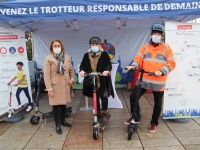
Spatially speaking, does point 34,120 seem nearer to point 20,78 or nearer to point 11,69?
point 20,78

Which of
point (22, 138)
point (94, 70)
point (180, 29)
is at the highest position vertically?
point (180, 29)

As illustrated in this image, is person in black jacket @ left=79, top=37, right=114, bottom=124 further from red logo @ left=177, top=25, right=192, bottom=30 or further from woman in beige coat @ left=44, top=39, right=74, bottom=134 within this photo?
red logo @ left=177, top=25, right=192, bottom=30

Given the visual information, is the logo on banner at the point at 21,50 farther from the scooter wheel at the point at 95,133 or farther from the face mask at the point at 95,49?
the scooter wheel at the point at 95,133

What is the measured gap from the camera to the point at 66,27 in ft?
25.2

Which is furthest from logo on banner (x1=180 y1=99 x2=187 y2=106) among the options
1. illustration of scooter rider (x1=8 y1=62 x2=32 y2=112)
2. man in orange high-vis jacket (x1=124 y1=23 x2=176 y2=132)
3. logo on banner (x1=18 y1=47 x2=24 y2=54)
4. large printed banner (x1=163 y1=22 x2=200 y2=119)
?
logo on banner (x1=18 y1=47 x2=24 y2=54)

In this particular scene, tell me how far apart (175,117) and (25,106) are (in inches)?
130

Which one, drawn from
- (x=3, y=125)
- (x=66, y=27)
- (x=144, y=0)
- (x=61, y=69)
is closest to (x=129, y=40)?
(x=66, y=27)

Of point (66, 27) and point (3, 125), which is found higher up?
point (66, 27)

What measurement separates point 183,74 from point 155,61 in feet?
2.91

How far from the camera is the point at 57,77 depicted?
3818mm

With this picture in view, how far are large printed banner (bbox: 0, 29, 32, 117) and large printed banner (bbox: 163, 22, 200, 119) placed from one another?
10.1 ft

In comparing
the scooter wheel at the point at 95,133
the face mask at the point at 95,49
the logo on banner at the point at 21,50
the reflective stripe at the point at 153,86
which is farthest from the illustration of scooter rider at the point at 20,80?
the reflective stripe at the point at 153,86

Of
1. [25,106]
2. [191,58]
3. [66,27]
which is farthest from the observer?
[66,27]

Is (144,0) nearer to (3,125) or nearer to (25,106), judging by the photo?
(25,106)
